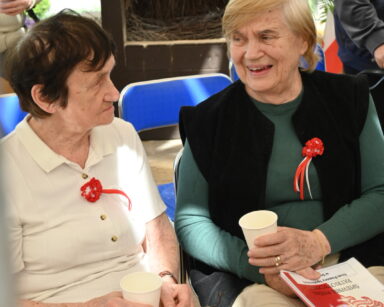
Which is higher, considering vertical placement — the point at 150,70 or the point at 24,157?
the point at 24,157

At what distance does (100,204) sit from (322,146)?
0.78 m

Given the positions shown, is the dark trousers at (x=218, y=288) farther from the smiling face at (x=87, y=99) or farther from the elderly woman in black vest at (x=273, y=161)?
the smiling face at (x=87, y=99)

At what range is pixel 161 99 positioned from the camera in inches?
113

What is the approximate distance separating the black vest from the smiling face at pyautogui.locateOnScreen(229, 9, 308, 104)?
0.30ft

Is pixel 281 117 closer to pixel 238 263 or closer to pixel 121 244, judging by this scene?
pixel 238 263

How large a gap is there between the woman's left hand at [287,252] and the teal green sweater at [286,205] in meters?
0.09

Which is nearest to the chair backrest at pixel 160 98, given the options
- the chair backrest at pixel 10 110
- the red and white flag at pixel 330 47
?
the chair backrest at pixel 10 110

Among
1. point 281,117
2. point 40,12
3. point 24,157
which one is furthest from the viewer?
point 40,12

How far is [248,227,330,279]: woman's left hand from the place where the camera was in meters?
1.62

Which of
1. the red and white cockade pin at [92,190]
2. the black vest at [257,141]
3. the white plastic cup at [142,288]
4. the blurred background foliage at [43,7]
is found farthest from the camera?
the blurred background foliage at [43,7]

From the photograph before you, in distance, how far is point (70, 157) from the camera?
168 cm

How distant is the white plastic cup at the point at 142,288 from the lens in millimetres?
1400

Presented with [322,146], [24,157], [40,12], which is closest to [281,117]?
[322,146]

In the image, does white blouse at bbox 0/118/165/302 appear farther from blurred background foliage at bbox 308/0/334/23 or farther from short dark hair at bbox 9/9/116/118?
blurred background foliage at bbox 308/0/334/23
